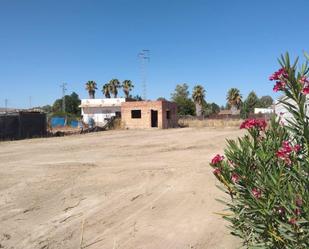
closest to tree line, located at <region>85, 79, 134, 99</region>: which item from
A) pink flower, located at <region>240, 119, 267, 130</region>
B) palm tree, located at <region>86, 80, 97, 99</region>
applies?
palm tree, located at <region>86, 80, 97, 99</region>

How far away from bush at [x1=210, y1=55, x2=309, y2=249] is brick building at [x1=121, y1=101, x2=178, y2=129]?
35859 millimetres

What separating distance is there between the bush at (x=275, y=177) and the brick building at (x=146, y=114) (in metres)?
35.9

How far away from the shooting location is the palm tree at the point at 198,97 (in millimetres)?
69625

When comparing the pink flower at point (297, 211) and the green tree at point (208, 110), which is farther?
the green tree at point (208, 110)

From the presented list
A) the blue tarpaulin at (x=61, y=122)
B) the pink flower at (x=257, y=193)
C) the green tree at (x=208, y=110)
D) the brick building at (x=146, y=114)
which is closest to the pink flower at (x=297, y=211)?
the pink flower at (x=257, y=193)

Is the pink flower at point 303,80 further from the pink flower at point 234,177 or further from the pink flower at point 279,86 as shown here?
the pink flower at point 234,177

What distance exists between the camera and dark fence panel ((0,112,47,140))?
2650 centimetres

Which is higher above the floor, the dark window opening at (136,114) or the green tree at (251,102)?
the green tree at (251,102)

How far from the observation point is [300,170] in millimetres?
2713

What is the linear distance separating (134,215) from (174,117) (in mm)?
36891

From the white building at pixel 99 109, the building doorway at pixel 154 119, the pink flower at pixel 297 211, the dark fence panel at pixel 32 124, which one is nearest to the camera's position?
the pink flower at pixel 297 211

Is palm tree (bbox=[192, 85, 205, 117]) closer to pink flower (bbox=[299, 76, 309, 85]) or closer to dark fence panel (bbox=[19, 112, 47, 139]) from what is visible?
dark fence panel (bbox=[19, 112, 47, 139])

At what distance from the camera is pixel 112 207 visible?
7.62 meters

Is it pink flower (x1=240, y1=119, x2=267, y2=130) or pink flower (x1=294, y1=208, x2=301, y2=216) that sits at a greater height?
pink flower (x1=240, y1=119, x2=267, y2=130)
